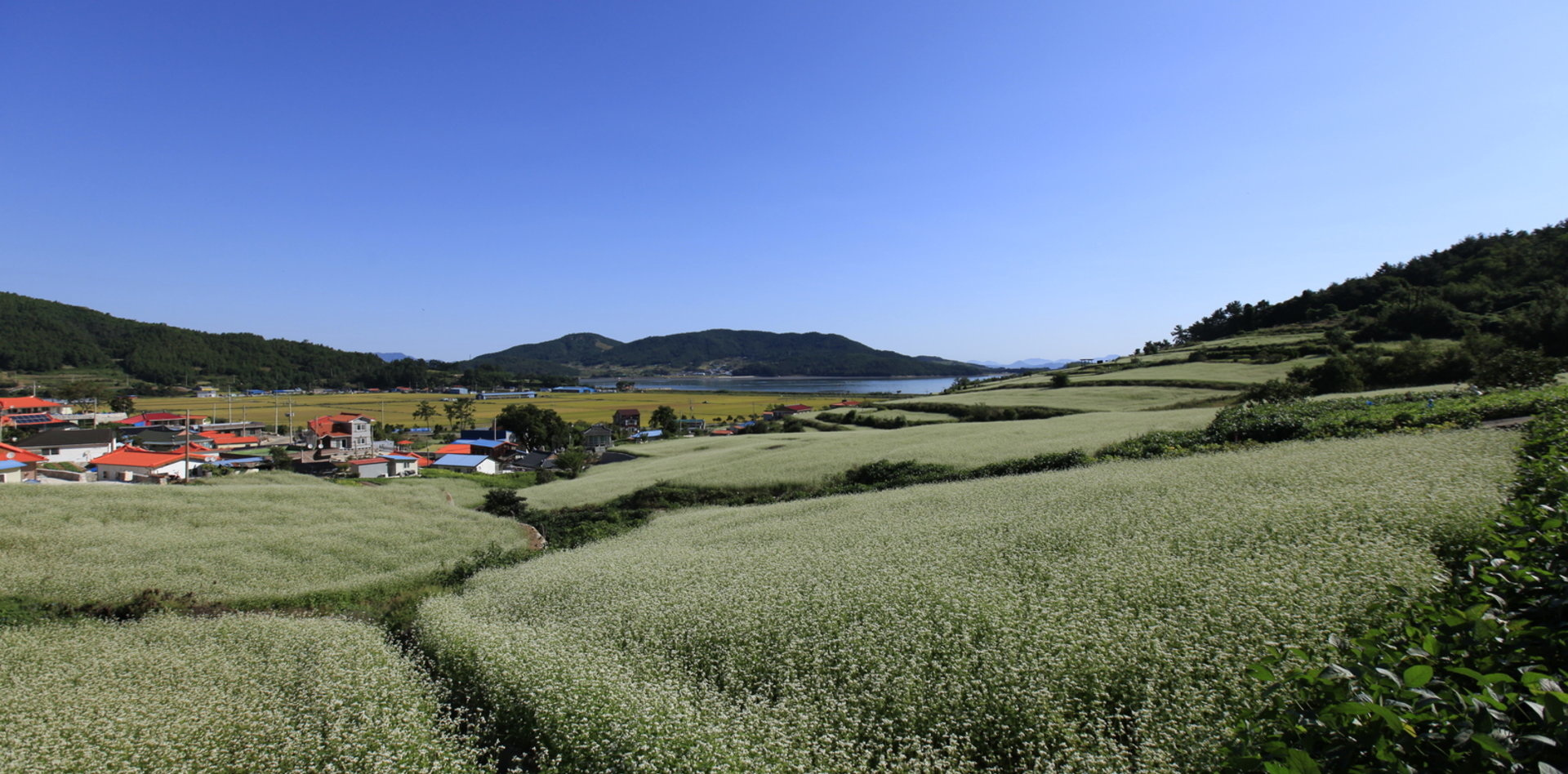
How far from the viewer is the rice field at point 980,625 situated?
6363 mm

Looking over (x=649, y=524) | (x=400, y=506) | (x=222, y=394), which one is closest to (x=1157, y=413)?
(x=649, y=524)

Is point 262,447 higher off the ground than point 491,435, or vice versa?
point 491,435

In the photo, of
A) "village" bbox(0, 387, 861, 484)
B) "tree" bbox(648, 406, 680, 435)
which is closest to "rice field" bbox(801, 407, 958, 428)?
"village" bbox(0, 387, 861, 484)

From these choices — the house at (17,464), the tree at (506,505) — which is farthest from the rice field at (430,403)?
the tree at (506,505)

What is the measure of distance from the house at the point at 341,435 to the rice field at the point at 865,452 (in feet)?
116

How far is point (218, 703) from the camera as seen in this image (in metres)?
9.27

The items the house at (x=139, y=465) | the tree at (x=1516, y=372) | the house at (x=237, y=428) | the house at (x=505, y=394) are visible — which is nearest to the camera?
the tree at (x=1516, y=372)

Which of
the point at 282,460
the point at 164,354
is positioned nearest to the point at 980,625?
the point at 282,460

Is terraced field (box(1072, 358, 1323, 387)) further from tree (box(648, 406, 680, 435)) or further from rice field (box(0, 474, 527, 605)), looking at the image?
rice field (box(0, 474, 527, 605))

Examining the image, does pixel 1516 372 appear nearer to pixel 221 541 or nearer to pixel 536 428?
pixel 221 541

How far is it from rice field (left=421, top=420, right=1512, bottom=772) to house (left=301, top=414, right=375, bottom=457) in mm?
56489

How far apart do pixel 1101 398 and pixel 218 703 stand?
49.5 metres

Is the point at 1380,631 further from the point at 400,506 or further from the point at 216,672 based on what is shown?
the point at 400,506

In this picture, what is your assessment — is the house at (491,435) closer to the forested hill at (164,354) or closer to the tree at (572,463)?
the tree at (572,463)
